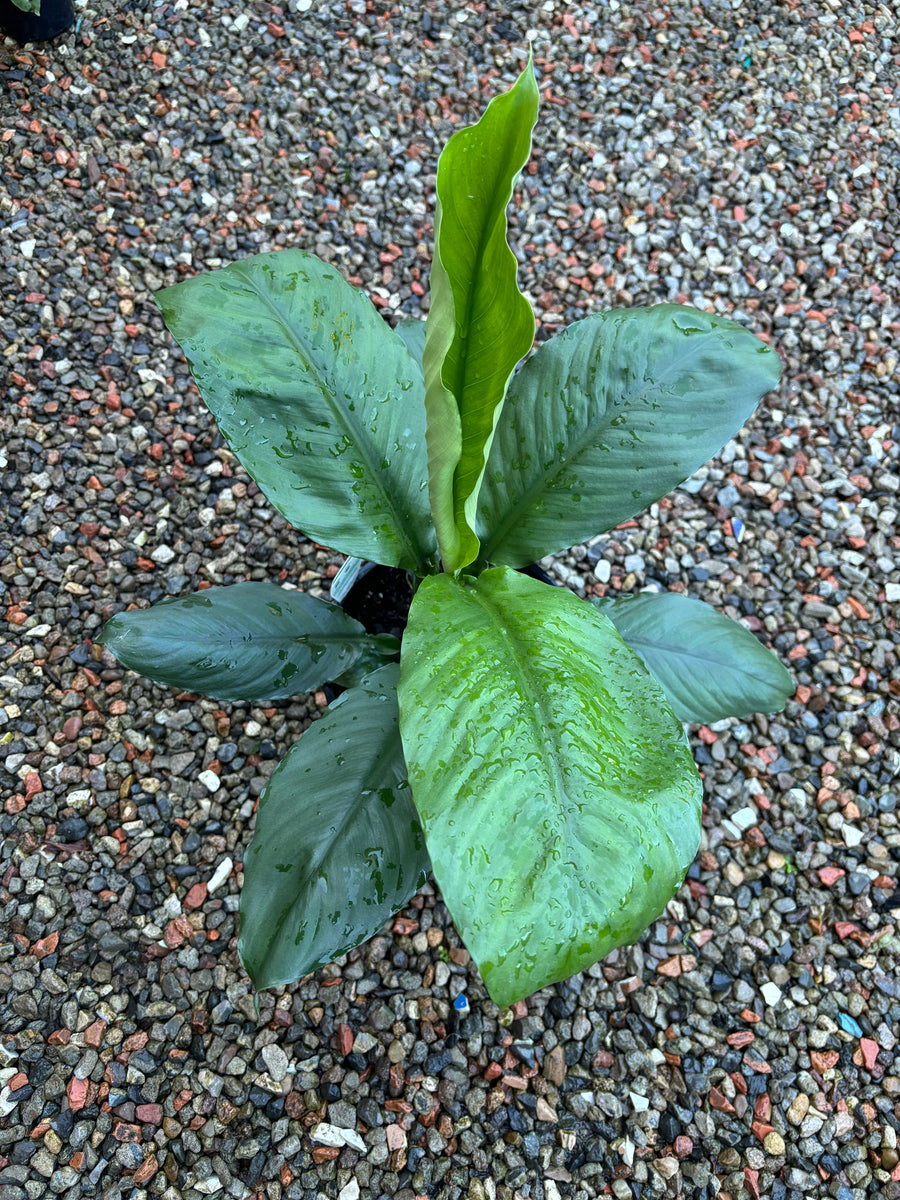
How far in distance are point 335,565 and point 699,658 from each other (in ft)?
2.49

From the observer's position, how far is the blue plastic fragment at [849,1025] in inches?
58.6

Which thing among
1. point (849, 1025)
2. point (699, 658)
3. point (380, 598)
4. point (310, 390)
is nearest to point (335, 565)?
point (380, 598)

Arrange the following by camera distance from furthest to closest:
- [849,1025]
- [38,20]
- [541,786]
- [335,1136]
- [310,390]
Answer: [38,20]
[849,1025]
[335,1136]
[310,390]
[541,786]

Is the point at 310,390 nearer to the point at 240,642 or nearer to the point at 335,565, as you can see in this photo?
the point at 240,642

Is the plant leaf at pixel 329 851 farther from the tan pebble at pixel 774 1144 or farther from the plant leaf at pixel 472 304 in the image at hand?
the tan pebble at pixel 774 1144

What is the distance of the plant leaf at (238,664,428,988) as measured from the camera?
1.06m

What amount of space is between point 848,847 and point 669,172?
1.77 meters

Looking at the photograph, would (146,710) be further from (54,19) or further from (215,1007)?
(54,19)

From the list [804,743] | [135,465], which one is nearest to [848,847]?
[804,743]

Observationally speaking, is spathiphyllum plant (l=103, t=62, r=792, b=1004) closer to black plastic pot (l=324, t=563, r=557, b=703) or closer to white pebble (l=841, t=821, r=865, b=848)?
black plastic pot (l=324, t=563, r=557, b=703)

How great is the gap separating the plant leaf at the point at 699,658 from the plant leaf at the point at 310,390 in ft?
1.29

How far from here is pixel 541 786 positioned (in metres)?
0.85

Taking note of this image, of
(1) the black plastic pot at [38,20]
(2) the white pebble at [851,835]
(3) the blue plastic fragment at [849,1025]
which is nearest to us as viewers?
(3) the blue plastic fragment at [849,1025]

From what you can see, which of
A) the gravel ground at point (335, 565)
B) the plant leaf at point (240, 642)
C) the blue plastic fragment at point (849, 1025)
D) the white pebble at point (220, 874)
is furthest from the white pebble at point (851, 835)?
the white pebble at point (220, 874)
